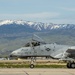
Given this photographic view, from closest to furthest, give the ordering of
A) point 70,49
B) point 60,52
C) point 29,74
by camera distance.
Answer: point 29,74
point 70,49
point 60,52

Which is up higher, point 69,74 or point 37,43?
point 37,43

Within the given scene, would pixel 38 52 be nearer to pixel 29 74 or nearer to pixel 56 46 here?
pixel 56 46

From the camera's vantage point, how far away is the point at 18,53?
5384 cm

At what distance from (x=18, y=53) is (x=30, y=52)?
191 cm

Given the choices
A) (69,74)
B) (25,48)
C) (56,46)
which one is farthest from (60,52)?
(69,74)

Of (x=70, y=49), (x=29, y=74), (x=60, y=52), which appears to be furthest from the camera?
(x=60, y=52)

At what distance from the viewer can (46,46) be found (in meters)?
53.6

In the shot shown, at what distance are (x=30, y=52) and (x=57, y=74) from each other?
18380 mm

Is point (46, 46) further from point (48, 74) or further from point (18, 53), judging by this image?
point (48, 74)

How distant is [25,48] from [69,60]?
25.4 feet

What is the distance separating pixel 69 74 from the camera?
116 ft

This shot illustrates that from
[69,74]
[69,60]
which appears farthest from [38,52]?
[69,74]

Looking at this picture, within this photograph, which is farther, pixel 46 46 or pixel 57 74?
pixel 46 46

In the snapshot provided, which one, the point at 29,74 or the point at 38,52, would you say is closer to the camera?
the point at 29,74
